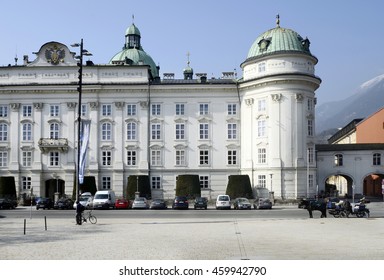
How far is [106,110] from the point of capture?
73.7 m

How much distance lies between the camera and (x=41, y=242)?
2269cm

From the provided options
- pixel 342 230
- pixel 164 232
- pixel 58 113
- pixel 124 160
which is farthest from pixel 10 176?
pixel 342 230

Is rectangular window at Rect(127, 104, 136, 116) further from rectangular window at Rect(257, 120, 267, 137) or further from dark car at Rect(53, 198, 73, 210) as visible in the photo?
dark car at Rect(53, 198, 73, 210)

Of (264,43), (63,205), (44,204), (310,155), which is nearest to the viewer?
(63,205)

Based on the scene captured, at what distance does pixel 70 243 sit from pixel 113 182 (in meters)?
50.9

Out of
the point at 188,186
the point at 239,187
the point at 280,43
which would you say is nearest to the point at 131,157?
the point at 188,186

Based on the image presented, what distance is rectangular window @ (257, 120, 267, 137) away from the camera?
2771 inches

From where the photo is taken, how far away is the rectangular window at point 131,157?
241 ft

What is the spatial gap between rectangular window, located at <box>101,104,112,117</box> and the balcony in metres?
6.36

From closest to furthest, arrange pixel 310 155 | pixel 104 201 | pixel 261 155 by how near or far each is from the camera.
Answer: pixel 104 201 < pixel 310 155 < pixel 261 155

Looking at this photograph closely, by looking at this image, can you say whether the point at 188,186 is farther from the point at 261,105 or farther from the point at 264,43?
the point at 264,43

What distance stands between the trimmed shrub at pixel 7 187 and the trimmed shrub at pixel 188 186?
21.7 meters

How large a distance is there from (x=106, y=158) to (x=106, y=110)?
A: 666 cm

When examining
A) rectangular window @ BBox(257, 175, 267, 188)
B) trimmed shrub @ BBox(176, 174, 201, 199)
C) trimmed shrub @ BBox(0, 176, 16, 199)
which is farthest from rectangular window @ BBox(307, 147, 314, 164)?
trimmed shrub @ BBox(0, 176, 16, 199)
